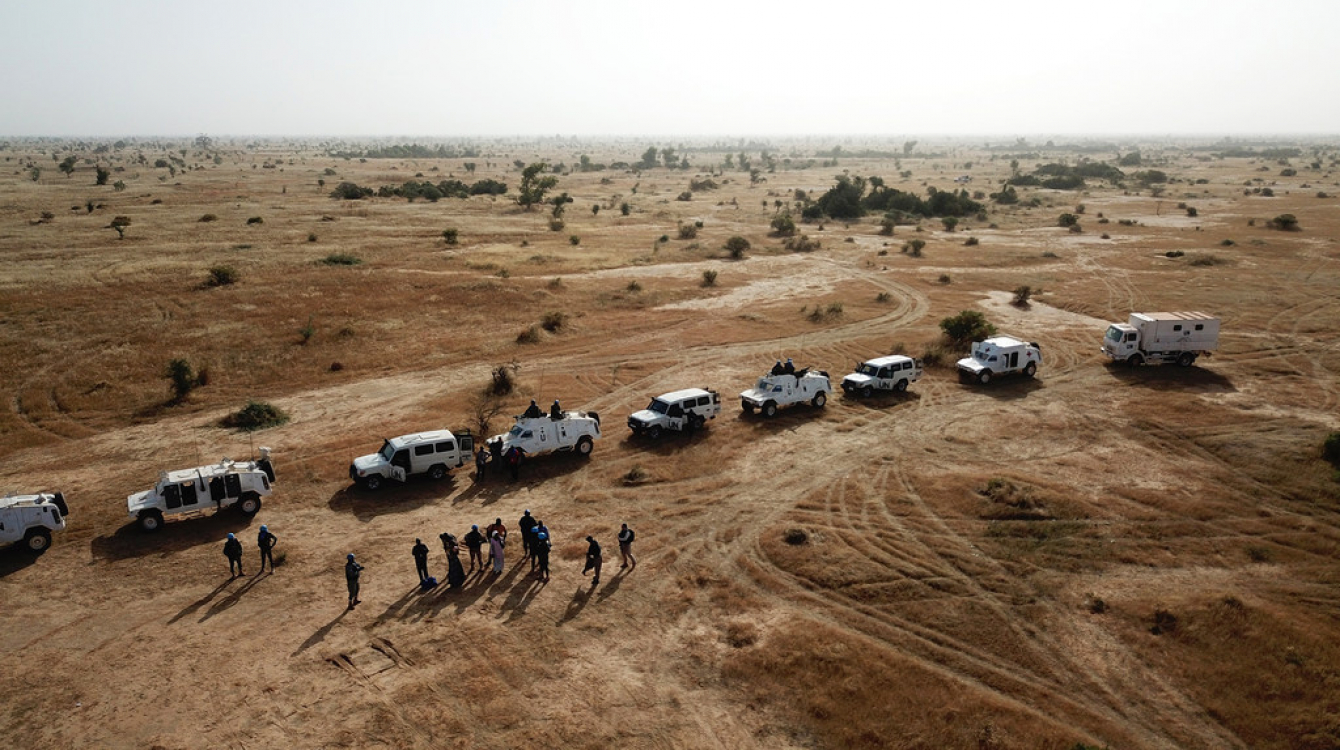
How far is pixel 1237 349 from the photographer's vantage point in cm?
3669

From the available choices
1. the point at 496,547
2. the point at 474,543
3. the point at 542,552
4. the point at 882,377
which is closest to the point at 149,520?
the point at 474,543

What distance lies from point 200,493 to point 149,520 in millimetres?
1467

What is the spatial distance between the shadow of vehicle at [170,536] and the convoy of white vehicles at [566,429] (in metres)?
0.38

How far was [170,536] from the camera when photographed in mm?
21094

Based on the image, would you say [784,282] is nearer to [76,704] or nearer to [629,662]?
[629,662]

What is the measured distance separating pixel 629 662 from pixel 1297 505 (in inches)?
807

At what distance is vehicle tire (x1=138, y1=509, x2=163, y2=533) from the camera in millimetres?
20969

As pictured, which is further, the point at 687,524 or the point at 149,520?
the point at 687,524

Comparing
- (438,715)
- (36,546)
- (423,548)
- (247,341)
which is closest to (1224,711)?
(438,715)

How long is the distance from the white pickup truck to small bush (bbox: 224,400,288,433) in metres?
18.6

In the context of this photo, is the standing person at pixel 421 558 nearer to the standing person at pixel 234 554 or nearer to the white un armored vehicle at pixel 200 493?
the standing person at pixel 234 554

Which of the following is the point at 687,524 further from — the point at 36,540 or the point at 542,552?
the point at 36,540

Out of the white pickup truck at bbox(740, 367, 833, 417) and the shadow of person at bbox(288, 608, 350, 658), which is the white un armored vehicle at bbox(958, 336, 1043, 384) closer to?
the white pickup truck at bbox(740, 367, 833, 417)

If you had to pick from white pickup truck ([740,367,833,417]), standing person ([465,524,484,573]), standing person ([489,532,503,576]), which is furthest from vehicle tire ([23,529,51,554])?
white pickup truck ([740,367,833,417])
